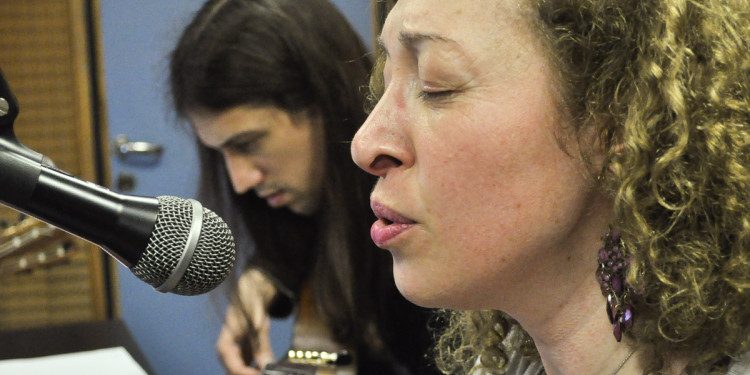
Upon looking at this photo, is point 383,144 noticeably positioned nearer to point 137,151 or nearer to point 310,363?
point 310,363

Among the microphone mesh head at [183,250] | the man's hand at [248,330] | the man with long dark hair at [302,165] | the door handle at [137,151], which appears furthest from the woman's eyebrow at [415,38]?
the door handle at [137,151]

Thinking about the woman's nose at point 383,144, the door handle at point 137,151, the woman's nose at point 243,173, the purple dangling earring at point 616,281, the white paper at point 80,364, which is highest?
the woman's nose at point 383,144

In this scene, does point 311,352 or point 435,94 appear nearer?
point 435,94

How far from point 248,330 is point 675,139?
1.16 meters

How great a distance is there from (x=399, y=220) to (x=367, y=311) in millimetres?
737

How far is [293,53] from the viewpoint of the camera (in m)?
1.51

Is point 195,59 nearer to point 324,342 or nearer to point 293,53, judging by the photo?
point 293,53

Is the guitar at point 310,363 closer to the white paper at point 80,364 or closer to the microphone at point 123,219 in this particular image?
the white paper at point 80,364

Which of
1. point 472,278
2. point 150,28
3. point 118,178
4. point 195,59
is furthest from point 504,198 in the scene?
point 118,178

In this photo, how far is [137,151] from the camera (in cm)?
212

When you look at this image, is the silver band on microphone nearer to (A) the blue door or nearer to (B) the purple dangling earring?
(B) the purple dangling earring

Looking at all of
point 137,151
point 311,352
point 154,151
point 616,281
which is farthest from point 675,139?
point 137,151

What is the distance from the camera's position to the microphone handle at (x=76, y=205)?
638 millimetres

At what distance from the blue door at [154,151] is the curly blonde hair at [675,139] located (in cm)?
96
